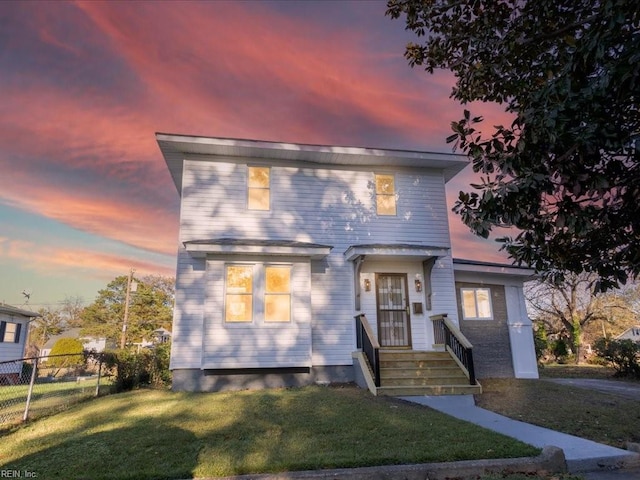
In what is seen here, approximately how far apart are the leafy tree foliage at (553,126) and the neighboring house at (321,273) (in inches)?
189

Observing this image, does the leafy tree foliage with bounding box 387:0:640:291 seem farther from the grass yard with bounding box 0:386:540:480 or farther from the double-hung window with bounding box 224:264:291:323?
the double-hung window with bounding box 224:264:291:323

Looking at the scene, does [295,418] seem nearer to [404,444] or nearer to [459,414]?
A: [404,444]

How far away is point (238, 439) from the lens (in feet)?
16.5

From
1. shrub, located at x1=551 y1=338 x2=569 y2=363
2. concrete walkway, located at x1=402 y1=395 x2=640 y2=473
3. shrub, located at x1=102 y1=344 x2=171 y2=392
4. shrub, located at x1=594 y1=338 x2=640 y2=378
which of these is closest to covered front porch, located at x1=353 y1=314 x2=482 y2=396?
concrete walkway, located at x1=402 y1=395 x2=640 y2=473

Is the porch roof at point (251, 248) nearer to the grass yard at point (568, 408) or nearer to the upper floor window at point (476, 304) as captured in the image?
the upper floor window at point (476, 304)

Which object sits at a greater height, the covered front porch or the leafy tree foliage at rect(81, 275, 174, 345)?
the leafy tree foliage at rect(81, 275, 174, 345)

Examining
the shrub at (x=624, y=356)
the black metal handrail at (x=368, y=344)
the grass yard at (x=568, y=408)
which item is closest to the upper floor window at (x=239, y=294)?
the black metal handrail at (x=368, y=344)

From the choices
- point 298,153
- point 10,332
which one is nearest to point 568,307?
point 298,153

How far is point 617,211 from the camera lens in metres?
4.51

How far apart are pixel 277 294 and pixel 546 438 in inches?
256

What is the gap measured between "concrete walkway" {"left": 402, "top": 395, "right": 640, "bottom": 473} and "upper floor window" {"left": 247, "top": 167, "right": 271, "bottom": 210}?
630 cm

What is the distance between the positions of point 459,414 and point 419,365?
8.04 ft

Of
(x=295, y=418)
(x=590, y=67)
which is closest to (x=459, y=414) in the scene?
(x=295, y=418)

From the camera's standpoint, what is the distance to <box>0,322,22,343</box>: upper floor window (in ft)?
68.8
